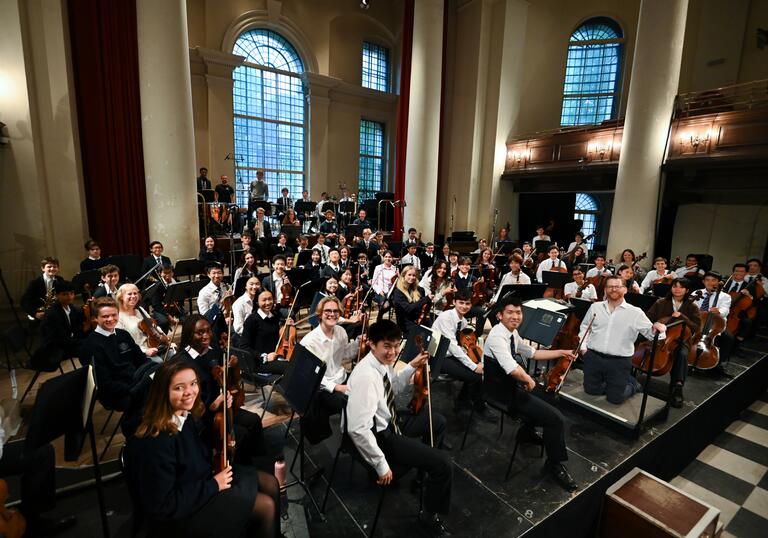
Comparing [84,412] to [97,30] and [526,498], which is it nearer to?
[526,498]

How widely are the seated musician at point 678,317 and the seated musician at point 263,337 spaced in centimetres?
400

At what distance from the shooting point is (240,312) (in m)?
4.25

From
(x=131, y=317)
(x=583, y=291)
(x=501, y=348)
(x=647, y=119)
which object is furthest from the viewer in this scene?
(x=647, y=119)

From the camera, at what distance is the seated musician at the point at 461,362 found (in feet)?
12.3

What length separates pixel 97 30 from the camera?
24.1 ft

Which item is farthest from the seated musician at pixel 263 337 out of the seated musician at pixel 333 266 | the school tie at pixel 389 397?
the seated musician at pixel 333 266

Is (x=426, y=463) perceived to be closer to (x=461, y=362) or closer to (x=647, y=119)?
(x=461, y=362)

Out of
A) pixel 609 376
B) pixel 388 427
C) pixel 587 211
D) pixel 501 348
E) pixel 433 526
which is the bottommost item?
pixel 433 526

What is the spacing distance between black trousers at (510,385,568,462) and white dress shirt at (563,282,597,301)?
330 centimetres

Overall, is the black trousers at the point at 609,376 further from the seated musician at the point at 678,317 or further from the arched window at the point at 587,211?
the arched window at the point at 587,211

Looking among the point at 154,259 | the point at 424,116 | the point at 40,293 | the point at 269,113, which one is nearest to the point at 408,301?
the point at 154,259

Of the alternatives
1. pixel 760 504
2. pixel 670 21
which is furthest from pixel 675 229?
pixel 760 504

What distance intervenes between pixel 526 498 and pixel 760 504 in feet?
8.25

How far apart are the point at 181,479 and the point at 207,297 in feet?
11.4
